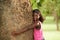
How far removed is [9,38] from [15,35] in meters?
0.11

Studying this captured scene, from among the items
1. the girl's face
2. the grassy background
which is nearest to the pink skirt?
the girl's face

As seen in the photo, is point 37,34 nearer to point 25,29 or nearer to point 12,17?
point 25,29

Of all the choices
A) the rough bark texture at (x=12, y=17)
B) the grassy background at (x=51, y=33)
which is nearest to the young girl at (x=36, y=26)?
the rough bark texture at (x=12, y=17)

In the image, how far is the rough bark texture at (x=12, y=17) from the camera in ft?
12.8

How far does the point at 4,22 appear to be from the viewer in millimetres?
3910

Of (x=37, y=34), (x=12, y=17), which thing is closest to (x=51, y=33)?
(x=37, y=34)

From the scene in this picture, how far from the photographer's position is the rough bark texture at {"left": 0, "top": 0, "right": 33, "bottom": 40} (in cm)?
390

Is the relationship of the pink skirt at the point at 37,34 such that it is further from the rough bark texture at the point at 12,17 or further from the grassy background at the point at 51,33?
the grassy background at the point at 51,33

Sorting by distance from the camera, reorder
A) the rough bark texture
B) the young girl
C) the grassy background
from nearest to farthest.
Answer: the rough bark texture
the young girl
the grassy background

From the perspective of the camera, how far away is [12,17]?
12.9 ft

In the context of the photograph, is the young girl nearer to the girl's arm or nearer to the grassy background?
the girl's arm

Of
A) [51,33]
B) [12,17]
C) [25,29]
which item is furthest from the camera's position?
[51,33]

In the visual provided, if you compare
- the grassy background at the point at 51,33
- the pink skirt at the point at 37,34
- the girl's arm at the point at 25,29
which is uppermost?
the girl's arm at the point at 25,29

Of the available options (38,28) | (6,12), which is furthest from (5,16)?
(38,28)
